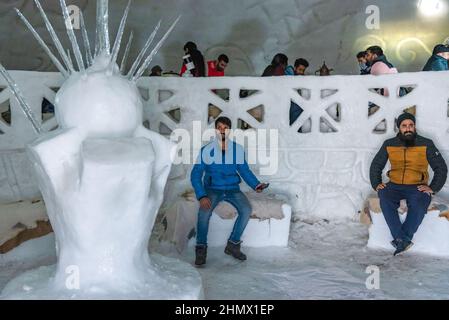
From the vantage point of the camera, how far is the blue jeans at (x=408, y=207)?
425cm

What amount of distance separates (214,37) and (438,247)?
589 cm

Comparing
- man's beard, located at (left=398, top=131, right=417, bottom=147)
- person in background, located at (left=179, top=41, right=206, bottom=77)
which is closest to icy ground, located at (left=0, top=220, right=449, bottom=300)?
man's beard, located at (left=398, top=131, right=417, bottom=147)

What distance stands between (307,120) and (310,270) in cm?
171

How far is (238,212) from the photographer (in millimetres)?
4301

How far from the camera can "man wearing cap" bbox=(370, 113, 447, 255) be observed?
427cm

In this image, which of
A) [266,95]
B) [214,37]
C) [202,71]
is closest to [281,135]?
[266,95]

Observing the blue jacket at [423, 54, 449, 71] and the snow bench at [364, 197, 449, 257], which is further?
the blue jacket at [423, 54, 449, 71]

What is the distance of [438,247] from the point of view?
438 centimetres

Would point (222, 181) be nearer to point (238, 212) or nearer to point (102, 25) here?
point (238, 212)

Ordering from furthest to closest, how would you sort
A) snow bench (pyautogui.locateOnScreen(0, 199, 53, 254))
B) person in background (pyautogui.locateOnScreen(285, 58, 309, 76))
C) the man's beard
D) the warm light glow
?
1. the warm light glow
2. person in background (pyautogui.locateOnScreen(285, 58, 309, 76))
3. the man's beard
4. snow bench (pyautogui.locateOnScreen(0, 199, 53, 254))

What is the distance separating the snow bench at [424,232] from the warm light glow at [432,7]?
17.0ft

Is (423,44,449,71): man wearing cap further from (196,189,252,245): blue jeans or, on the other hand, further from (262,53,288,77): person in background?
(196,189,252,245): blue jeans

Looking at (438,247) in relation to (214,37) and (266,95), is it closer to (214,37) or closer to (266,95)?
(266,95)

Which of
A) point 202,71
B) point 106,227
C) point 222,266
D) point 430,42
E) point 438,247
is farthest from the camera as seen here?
point 430,42
